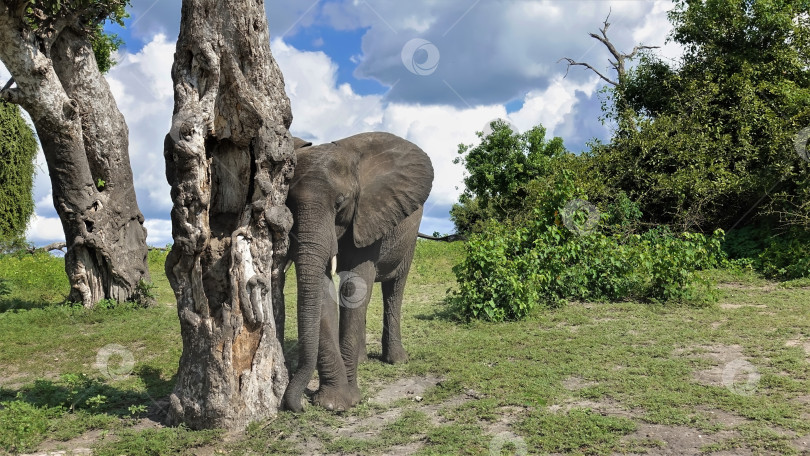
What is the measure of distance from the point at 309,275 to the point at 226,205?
1.00 meters

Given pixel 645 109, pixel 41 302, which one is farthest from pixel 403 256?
pixel 645 109

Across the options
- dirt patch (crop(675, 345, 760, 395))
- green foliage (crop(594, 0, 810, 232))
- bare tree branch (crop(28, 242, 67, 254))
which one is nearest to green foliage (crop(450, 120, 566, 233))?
green foliage (crop(594, 0, 810, 232))

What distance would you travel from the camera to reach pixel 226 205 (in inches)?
247

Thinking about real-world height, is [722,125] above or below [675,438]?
above

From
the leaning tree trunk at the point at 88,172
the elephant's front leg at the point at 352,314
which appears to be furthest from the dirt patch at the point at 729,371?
the leaning tree trunk at the point at 88,172

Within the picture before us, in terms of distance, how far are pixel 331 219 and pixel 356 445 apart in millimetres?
2025

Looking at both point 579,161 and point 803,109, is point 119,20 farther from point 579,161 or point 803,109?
point 803,109

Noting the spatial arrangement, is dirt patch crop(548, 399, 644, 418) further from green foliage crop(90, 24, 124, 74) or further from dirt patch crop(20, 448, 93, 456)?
green foliage crop(90, 24, 124, 74)
